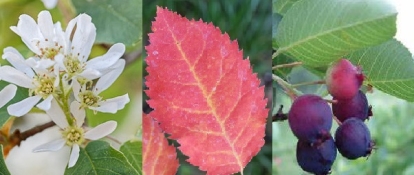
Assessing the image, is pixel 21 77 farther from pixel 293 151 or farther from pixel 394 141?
pixel 394 141

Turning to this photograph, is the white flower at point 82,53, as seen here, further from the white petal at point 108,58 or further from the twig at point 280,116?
the twig at point 280,116

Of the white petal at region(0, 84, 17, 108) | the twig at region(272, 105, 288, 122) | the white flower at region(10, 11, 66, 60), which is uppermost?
the white flower at region(10, 11, 66, 60)

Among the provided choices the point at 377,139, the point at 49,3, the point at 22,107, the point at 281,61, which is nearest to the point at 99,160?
the point at 22,107

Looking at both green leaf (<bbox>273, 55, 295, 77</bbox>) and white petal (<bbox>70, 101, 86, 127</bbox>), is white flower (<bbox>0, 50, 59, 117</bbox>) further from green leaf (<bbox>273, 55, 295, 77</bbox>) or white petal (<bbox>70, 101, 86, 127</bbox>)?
green leaf (<bbox>273, 55, 295, 77</bbox>)

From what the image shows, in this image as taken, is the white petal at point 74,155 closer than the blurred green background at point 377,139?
Yes

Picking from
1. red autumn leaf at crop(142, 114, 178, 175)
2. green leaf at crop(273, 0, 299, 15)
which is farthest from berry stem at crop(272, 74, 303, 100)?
red autumn leaf at crop(142, 114, 178, 175)

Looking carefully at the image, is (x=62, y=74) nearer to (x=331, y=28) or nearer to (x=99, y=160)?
(x=99, y=160)

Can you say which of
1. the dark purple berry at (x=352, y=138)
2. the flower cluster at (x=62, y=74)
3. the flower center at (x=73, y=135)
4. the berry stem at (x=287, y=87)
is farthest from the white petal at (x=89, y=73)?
the dark purple berry at (x=352, y=138)

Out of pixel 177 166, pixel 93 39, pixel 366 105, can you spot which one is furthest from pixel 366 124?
pixel 93 39
